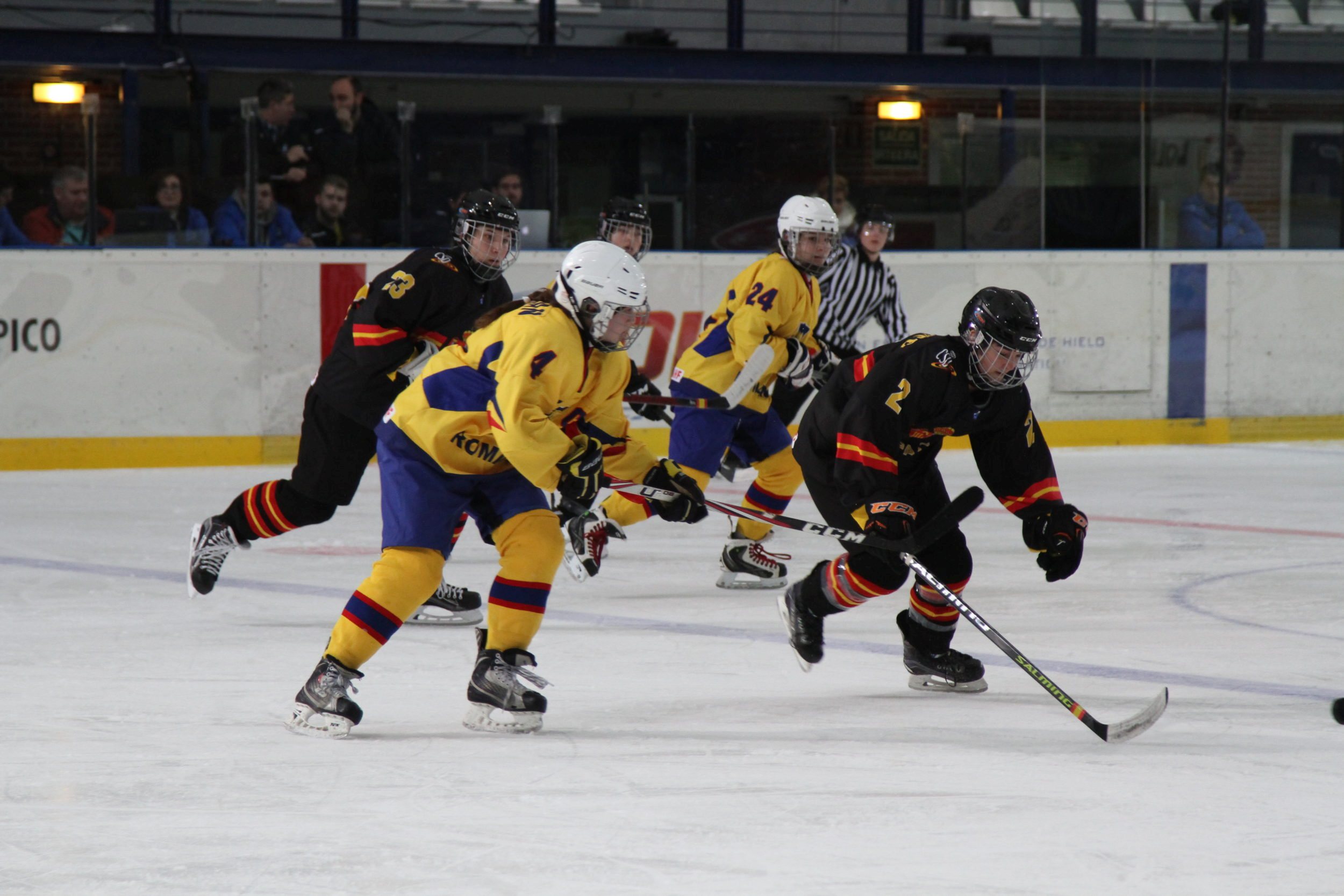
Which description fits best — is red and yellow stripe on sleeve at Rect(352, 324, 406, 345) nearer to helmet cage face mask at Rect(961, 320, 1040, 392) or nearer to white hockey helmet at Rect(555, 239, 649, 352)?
white hockey helmet at Rect(555, 239, 649, 352)

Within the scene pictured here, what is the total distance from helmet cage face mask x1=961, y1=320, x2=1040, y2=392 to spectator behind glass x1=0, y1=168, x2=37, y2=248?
556cm

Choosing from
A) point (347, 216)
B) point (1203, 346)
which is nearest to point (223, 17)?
point (347, 216)

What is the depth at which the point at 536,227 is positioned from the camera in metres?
8.23

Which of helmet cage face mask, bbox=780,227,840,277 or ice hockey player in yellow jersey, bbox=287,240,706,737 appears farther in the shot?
helmet cage face mask, bbox=780,227,840,277

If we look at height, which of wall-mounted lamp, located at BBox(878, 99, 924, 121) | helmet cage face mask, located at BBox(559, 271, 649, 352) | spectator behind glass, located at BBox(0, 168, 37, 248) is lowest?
helmet cage face mask, located at BBox(559, 271, 649, 352)

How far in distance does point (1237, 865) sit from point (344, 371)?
262 cm

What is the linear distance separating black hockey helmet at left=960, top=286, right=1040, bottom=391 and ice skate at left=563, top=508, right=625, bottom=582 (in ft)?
4.22

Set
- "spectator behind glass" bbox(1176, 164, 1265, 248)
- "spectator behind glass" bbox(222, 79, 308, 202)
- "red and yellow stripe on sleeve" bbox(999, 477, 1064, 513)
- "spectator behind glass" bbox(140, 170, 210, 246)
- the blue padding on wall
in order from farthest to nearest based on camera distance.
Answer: "spectator behind glass" bbox(1176, 164, 1265, 248), the blue padding on wall, "spectator behind glass" bbox(222, 79, 308, 202), "spectator behind glass" bbox(140, 170, 210, 246), "red and yellow stripe on sleeve" bbox(999, 477, 1064, 513)

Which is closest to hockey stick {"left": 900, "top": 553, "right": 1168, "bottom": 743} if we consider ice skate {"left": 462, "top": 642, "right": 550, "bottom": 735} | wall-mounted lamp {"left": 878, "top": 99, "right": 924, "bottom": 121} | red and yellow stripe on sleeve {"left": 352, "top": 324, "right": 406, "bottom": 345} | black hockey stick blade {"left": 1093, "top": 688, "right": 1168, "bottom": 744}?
black hockey stick blade {"left": 1093, "top": 688, "right": 1168, "bottom": 744}

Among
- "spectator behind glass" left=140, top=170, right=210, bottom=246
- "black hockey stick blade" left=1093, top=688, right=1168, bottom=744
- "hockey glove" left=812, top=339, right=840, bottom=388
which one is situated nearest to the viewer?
"black hockey stick blade" left=1093, top=688, right=1168, bottom=744

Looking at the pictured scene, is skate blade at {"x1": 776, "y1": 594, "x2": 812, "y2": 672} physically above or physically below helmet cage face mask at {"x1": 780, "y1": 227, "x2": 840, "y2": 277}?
below

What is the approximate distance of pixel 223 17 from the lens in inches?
424

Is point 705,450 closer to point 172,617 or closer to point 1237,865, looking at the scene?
point 172,617

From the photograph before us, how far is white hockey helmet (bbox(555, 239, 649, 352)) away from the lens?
293 centimetres
